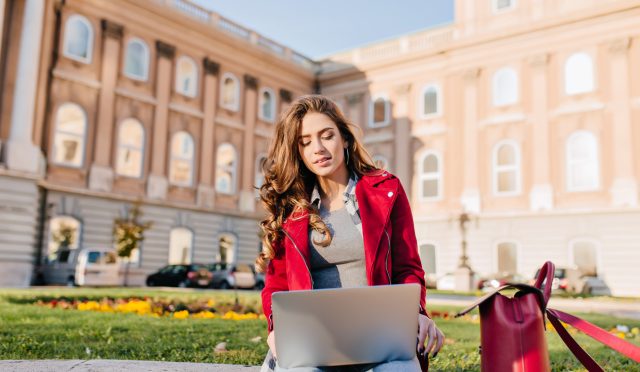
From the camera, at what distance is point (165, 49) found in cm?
2520

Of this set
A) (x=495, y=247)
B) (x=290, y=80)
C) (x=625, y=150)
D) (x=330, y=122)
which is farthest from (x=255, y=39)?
(x=330, y=122)

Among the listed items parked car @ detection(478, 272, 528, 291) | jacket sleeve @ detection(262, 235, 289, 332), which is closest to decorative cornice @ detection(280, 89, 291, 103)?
parked car @ detection(478, 272, 528, 291)

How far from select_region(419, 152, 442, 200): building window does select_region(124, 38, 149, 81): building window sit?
1342 centimetres

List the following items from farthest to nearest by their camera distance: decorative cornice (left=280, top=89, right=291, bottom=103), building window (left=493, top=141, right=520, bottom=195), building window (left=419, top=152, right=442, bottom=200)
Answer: decorative cornice (left=280, top=89, right=291, bottom=103) → building window (left=419, top=152, right=442, bottom=200) → building window (left=493, top=141, right=520, bottom=195)

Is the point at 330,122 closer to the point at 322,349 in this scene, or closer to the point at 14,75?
the point at 322,349

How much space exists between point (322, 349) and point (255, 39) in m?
28.4

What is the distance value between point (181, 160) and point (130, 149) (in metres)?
2.56

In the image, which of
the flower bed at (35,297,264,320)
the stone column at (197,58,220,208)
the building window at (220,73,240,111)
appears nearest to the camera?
the flower bed at (35,297,264,320)

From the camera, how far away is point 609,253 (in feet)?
74.5

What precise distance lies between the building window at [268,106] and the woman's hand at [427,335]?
2779 centimetres

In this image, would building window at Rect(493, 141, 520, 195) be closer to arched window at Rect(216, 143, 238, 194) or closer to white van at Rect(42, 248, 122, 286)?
arched window at Rect(216, 143, 238, 194)

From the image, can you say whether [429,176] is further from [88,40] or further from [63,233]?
[63,233]

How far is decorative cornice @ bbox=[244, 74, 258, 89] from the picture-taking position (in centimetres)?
2855

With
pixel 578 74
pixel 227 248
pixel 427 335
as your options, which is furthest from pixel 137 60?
pixel 427 335
